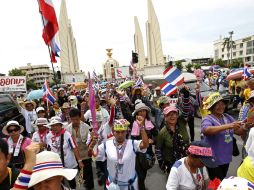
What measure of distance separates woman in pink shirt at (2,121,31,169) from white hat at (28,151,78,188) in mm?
2018

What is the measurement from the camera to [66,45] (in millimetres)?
85188

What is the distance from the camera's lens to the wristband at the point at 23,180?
2.25 metres

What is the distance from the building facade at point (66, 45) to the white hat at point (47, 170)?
3202 inches

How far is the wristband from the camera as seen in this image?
225 centimetres

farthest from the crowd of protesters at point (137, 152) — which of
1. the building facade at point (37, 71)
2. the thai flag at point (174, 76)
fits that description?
the building facade at point (37, 71)

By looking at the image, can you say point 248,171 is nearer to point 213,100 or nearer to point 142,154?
point 213,100

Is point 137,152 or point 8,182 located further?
point 137,152

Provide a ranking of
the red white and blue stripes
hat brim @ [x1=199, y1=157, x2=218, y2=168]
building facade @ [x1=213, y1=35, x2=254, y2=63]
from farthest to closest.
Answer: building facade @ [x1=213, y1=35, x2=254, y2=63] → hat brim @ [x1=199, y1=157, x2=218, y2=168] → the red white and blue stripes

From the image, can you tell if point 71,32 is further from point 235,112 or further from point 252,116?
point 252,116

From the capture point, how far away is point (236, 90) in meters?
12.5

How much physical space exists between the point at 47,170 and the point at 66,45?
85764mm

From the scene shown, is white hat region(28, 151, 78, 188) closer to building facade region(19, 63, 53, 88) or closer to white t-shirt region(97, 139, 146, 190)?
white t-shirt region(97, 139, 146, 190)

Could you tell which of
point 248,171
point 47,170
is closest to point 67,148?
point 47,170

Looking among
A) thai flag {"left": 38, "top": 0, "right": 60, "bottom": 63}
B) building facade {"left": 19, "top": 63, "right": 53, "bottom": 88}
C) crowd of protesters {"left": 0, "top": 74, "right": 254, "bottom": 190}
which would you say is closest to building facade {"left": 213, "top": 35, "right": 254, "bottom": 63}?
building facade {"left": 19, "top": 63, "right": 53, "bottom": 88}
